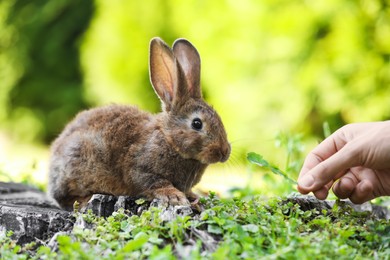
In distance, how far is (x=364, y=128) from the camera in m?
A: 4.21

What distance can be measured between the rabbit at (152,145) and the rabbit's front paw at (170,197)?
1 centimetres

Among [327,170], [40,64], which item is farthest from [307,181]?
[40,64]

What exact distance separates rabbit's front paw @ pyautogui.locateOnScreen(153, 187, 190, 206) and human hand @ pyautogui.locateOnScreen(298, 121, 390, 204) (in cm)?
71

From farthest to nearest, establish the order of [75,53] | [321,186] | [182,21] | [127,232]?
[75,53] → [182,21] → [321,186] → [127,232]

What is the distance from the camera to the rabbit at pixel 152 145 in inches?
175

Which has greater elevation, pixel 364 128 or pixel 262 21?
pixel 262 21

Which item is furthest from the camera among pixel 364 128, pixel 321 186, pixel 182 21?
pixel 182 21

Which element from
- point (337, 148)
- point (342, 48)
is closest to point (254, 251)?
point (337, 148)

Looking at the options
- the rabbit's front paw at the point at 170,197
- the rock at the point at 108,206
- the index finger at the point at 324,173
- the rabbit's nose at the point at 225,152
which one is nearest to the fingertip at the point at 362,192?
the index finger at the point at 324,173

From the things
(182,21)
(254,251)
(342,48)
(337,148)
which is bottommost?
(254,251)

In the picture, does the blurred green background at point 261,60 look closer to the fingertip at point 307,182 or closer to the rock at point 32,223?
the rock at point 32,223

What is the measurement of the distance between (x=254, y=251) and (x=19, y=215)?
1552mm

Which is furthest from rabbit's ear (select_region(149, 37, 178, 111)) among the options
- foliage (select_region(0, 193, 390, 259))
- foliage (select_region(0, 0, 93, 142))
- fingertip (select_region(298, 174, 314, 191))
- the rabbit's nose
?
foliage (select_region(0, 0, 93, 142))

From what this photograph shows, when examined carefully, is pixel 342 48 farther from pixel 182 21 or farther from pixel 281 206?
pixel 281 206
